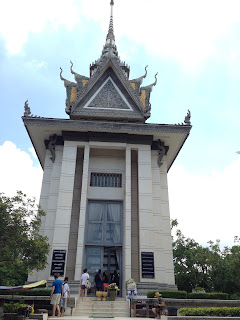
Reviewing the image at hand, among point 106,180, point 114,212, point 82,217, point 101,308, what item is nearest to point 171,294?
point 101,308

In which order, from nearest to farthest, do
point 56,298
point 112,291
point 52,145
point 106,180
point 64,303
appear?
1. point 56,298
2. point 64,303
3. point 112,291
4. point 106,180
5. point 52,145

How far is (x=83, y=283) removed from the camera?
569 inches

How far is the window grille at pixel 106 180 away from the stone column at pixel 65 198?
1574mm

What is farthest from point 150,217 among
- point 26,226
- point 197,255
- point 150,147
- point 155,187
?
point 197,255

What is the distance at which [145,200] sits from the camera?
62.2ft

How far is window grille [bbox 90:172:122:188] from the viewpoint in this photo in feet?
66.6

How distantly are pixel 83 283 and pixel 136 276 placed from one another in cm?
487

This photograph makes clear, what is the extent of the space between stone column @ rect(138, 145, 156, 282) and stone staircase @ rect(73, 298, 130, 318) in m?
2.89

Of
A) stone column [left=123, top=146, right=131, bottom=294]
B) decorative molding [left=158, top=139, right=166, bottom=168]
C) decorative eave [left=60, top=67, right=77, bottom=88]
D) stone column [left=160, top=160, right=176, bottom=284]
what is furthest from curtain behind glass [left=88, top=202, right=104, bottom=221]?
decorative eave [left=60, top=67, right=77, bottom=88]

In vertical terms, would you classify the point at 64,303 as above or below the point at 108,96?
below

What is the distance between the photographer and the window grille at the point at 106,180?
799 inches

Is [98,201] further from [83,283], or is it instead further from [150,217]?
[83,283]

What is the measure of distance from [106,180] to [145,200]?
2989 millimetres

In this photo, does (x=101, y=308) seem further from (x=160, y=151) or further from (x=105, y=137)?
(x=160, y=151)
